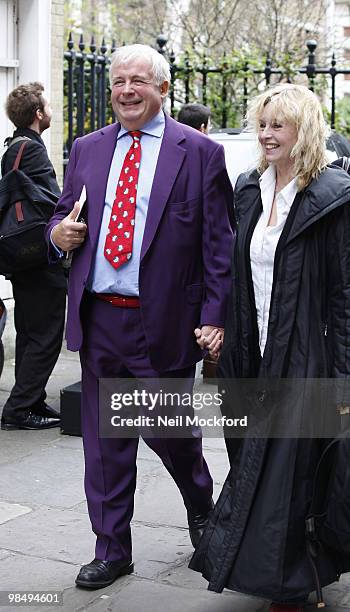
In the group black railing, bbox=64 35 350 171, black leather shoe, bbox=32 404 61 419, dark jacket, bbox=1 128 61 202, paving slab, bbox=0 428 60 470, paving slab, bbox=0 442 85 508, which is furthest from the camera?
black railing, bbox=64 35 350 171

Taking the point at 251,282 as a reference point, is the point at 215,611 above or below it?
below

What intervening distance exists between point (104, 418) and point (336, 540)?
41.7 inches

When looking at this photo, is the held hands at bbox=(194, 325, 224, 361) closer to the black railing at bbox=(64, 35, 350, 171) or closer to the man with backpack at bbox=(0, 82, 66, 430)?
the man with backpack at bbox=(0, 82, 66, 430)

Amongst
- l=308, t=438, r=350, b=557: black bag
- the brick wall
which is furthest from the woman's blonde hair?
the brick wall

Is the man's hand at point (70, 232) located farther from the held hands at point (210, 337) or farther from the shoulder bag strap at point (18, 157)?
the shoulder bag strap at point (18, 157)

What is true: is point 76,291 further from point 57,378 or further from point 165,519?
point 57,378

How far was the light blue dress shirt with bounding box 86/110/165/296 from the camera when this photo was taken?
433 centimetres

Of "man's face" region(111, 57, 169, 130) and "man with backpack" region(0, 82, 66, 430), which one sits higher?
"man's face" region(111, 57, 169, 130)

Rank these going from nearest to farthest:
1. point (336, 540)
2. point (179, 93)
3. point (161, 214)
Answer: point (336, 540) < point (161, 214) < point (179, 93)

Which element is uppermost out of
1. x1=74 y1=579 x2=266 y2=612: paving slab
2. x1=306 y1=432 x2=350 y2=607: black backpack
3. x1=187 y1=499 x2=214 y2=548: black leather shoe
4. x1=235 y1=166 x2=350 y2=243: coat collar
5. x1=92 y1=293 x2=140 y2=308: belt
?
x1=235 y1=166 x2=350 y2=243: coat collar

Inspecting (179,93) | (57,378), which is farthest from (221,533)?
(179,93)

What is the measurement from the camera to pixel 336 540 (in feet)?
12.9

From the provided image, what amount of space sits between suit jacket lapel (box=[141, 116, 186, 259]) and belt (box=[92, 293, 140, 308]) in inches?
7.7

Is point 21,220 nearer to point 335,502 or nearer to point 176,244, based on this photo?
point 176,244
